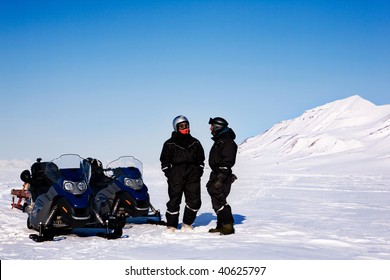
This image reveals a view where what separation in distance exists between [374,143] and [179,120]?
137685 mm

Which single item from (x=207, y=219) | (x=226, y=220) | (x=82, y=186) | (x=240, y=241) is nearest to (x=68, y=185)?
(x=82, y=186)

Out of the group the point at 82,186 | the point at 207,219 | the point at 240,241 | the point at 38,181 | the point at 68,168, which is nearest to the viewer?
the point at 240,241

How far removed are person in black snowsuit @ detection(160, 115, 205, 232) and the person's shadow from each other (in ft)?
4.43

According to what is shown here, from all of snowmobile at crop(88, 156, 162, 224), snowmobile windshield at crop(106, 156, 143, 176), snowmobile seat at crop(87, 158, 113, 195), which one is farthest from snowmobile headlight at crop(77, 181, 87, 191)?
snowmobile windshield at crop(106, 156, 143, 176)

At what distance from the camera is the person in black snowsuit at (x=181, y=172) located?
352 inches

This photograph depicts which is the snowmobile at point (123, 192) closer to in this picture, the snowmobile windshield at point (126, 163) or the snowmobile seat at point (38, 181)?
the snowmobile windshield at point (126, 163)

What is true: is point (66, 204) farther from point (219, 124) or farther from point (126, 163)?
point (219, 124)

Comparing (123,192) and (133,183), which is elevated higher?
(133,183)

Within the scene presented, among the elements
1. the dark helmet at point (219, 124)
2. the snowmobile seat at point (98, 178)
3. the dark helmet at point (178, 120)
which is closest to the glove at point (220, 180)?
the dark helmet at point (219, 124)

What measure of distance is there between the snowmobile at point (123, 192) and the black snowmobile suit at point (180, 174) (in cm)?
99

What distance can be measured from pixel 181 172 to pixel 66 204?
6.73ft

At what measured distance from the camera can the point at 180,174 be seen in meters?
8.99
